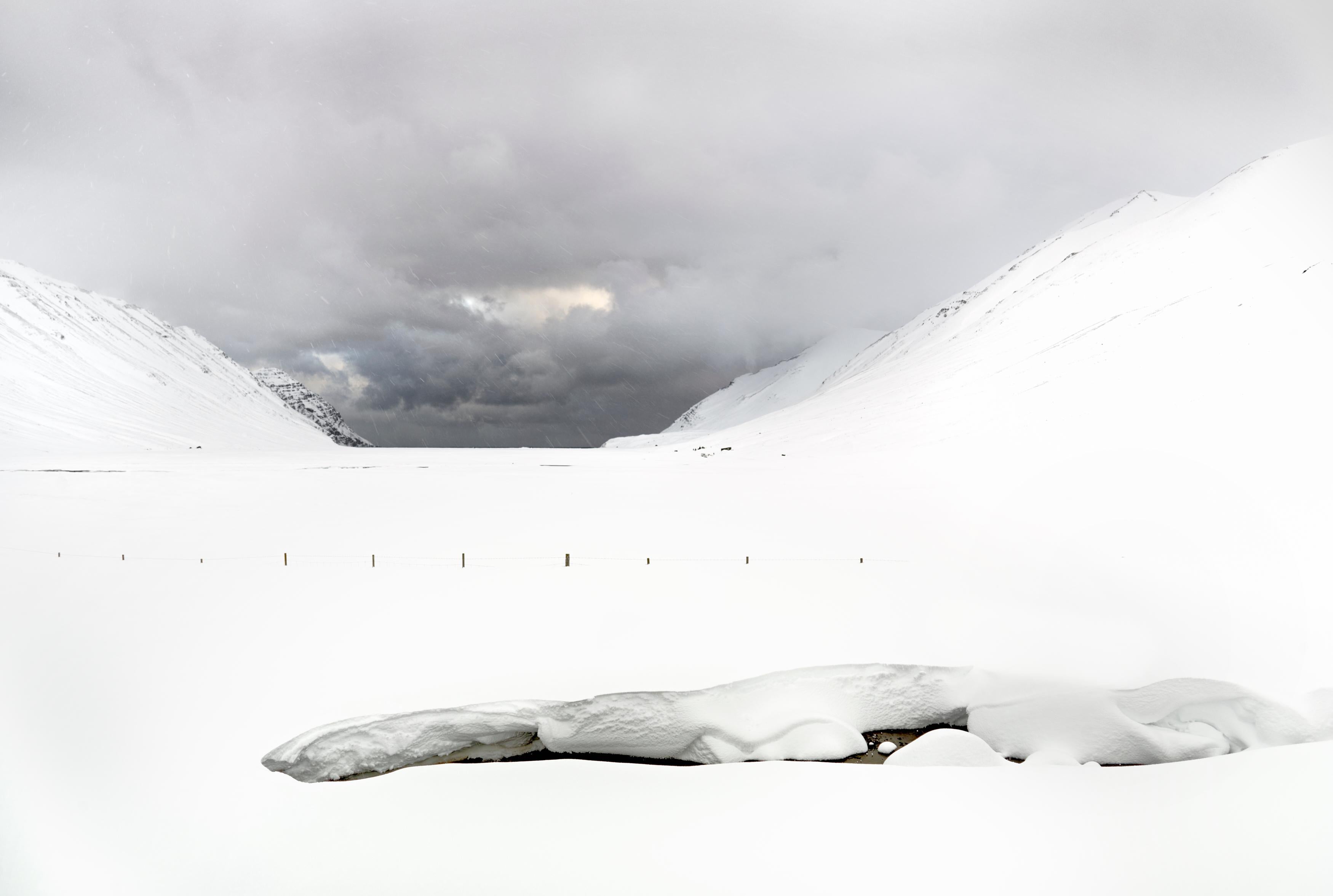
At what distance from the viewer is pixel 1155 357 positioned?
44531 millimetres

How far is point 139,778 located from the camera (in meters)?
6.98

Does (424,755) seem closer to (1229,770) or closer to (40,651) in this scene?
(40,651)

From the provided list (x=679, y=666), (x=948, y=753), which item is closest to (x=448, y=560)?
(x=679, y=666)

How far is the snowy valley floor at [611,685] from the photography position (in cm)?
594

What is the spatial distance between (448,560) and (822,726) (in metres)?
10.9

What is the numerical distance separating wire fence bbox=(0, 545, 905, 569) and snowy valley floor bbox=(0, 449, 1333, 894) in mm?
174

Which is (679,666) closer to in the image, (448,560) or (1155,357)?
(448,560)

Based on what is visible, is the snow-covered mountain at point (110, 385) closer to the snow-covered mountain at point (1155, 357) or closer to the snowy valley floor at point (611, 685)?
the snow-covered mountain at point (1155, 357)

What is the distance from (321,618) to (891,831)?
9.66m

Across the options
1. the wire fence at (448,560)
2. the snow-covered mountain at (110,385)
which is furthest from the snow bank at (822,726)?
the snow-covered mountain at (110,385)

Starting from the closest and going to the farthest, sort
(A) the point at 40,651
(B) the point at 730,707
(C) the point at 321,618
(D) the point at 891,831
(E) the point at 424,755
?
(D) the point at 891,831 → (E) the point at 424,755 → (B) the point at 730,707 → (A) the point at 40,651 → (C) the point at 321,618

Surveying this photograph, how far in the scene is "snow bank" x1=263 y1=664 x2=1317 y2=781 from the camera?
7.92 m

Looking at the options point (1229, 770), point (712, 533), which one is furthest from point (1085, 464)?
point (1229, 770)

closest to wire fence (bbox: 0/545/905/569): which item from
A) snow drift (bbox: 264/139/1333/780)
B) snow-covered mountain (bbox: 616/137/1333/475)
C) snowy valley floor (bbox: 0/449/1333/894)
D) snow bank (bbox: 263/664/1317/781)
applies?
snowy valley floor (bbox: 0/449/1333/894)
